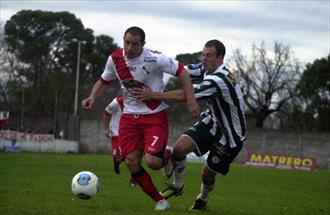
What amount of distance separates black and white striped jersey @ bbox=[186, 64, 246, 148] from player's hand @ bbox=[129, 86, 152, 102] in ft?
2.09

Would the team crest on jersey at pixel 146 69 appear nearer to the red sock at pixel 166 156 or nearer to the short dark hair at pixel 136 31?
the short dark hair at pixel 136 31

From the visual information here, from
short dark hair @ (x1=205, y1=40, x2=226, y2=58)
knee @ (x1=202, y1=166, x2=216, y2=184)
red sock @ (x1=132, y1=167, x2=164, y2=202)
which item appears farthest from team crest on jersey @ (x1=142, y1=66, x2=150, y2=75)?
knee @ (x1=202, y1=166, x2=216, y2=184)

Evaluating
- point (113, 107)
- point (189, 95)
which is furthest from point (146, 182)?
point (113, 107)

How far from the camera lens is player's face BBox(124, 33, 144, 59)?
9.17 m

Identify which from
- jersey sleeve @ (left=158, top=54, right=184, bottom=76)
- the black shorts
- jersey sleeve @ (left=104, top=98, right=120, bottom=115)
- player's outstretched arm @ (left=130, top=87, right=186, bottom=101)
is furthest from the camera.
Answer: jersey sleeve @ (left=104, top=98, right=120, bottom=115)

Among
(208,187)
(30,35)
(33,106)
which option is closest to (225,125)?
(208,187)

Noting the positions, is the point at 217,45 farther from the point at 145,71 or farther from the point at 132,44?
the point at 132,44

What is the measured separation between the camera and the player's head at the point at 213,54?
9.79 m

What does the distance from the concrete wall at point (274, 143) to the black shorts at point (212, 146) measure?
45.1m

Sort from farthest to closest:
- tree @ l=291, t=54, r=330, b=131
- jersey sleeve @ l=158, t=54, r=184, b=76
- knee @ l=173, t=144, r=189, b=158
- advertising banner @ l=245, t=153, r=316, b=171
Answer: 1. tree @ l=291, t=54, r=330, b=131
2. advertising banner @ l=245, t=153, r=316, b=171
3. knee @ l=173, t=144, r=189, b=158
4. jersey sleeve @ l=158, t=54, r=184, b=76

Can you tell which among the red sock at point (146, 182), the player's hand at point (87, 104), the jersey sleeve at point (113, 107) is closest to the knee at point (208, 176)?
the red sock at point (146, 182)

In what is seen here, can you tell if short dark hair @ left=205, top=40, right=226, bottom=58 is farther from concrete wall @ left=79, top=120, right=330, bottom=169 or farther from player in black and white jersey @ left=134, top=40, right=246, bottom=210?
concrete wall @ left=79, top=120, right=330, bottom=169

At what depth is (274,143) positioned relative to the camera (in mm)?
56031

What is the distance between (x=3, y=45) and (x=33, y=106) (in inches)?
272
